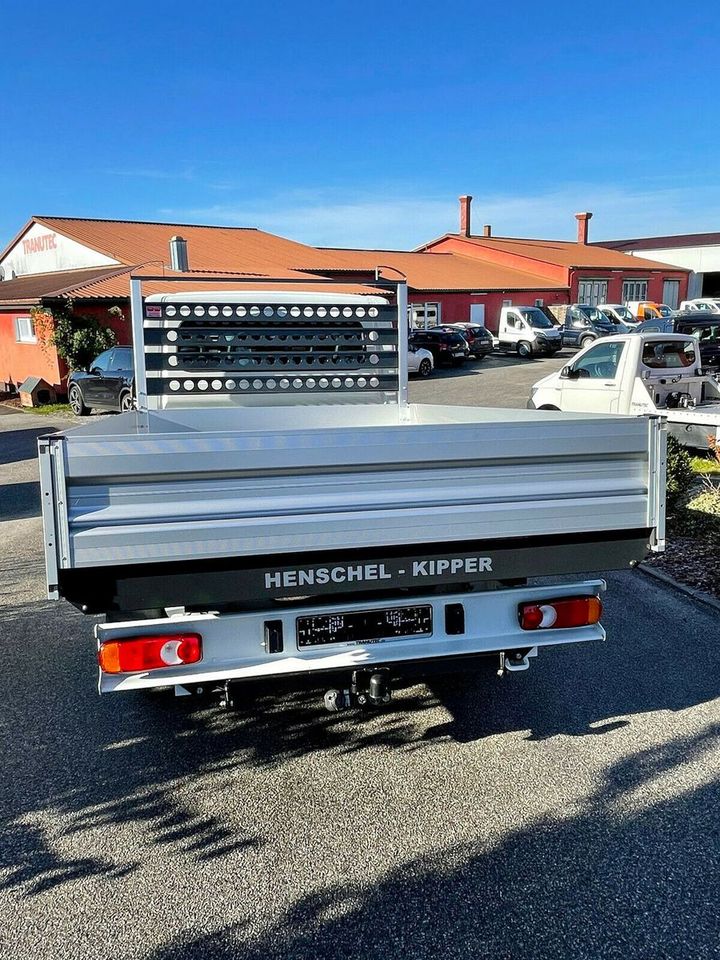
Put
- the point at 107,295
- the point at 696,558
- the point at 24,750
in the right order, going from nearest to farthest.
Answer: the point at 24,750 < the point at 696,558 < the point at 107,295

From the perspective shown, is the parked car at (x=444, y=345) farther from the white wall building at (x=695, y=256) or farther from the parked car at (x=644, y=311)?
the white wall building at (x=695, y=256)

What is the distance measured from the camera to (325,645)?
358 cm

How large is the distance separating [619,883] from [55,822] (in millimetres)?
2379

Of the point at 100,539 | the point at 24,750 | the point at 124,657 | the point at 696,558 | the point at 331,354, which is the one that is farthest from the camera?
the point at 696,558

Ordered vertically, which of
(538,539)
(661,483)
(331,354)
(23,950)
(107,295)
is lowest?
(23,950)

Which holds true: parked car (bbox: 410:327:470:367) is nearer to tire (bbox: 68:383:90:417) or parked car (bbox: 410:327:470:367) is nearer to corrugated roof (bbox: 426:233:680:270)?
tire (bbox: 68:383:90:417)

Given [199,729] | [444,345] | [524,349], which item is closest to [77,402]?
[444,345]

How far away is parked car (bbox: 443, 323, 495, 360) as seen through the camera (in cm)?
3189

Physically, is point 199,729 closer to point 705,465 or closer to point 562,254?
point 705,465

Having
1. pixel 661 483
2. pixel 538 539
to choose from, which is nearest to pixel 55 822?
pixel 538 539

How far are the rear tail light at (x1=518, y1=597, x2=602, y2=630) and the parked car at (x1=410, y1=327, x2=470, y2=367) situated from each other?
87.3 feet

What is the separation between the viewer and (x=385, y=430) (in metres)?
3.23

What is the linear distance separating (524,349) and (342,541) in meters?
31.5

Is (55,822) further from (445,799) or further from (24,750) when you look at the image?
(445,799)
